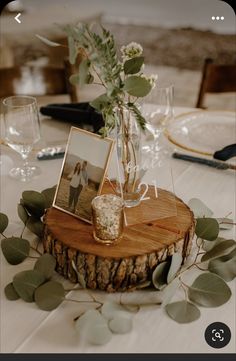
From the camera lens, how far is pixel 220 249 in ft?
2.83

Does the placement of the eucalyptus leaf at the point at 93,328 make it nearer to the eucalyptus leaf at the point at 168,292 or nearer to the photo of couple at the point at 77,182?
the eucalyptus leaf at the point at 168,292

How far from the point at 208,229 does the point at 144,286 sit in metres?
0.18

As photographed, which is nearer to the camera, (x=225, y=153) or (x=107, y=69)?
(x=107, y=69)

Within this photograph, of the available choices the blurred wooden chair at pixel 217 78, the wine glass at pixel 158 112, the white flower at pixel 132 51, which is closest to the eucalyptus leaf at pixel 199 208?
the wine glass at pixel 158 112

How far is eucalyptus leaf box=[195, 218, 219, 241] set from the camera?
89cm

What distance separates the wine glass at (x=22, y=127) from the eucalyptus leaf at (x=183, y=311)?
52 cm

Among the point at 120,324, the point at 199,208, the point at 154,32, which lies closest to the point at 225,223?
the point at 199,208

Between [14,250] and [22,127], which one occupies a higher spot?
[22,127]

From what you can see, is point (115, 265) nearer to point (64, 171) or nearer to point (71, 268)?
point (71, 268)

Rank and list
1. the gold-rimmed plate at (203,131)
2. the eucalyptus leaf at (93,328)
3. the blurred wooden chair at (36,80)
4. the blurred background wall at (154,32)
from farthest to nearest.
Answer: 1. the blurred background wall at (154,32)
2. the blurred wooden chair at (36,80)
3. the gold-rimmed plate at (203,131)
4. the eucalyptus leaf at (93,328)

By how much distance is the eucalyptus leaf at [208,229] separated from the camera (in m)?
0.89

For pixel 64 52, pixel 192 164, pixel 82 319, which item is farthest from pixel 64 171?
pixel 64 52

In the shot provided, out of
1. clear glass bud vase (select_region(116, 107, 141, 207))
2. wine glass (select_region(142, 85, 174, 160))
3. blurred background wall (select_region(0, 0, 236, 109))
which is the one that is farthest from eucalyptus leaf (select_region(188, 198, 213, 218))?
blurred background wall (select_region(0, 0, 236, 109))

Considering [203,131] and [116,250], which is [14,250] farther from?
[203,131]
